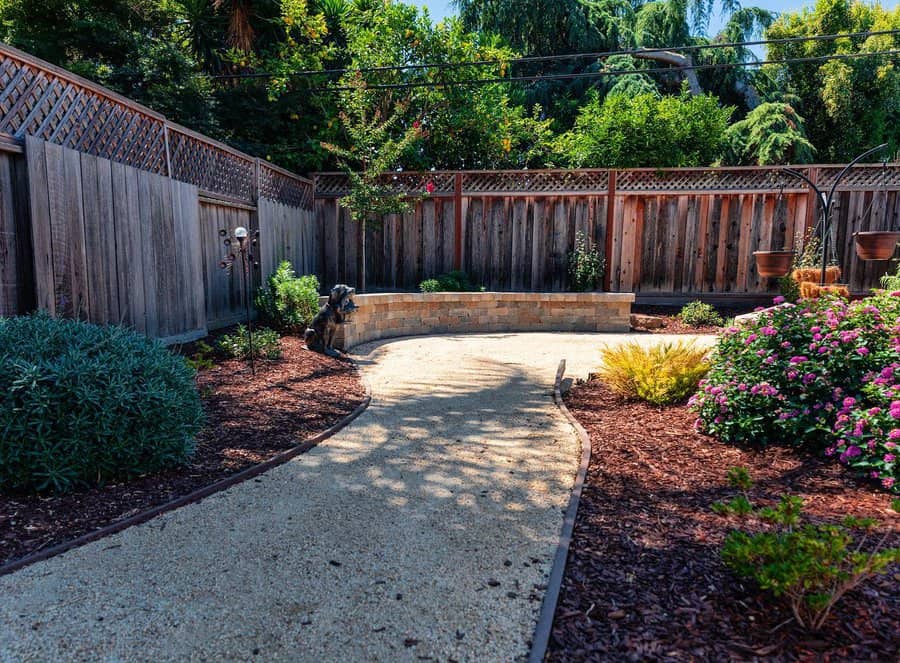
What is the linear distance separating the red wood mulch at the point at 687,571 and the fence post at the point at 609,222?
22.7 feet

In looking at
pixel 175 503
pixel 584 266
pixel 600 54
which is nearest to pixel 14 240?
pixel 175 503

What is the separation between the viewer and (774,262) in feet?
26.0

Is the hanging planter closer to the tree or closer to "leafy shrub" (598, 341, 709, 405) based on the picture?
"leafy shrub" (598, 341, 709, 405)

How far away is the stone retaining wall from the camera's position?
8.73m

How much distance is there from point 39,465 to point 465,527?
2.14 metres

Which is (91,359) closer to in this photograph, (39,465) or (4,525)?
(39,465)

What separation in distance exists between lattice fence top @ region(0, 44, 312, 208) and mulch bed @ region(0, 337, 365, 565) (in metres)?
2.28

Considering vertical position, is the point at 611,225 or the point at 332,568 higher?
the point at 611,225

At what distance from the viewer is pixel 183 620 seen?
195 cm

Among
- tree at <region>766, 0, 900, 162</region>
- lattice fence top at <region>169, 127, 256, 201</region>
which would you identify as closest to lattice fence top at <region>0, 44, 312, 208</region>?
lattice fence top at <region>169, 127, 256, 201</region>

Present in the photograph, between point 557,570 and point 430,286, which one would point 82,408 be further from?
point 430,286

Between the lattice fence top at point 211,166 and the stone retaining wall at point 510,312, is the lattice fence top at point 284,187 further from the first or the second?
the stone retaining wall at point 510,312

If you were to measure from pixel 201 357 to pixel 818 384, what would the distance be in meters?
5.30

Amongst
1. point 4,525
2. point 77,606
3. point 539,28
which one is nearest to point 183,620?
point 77,606
